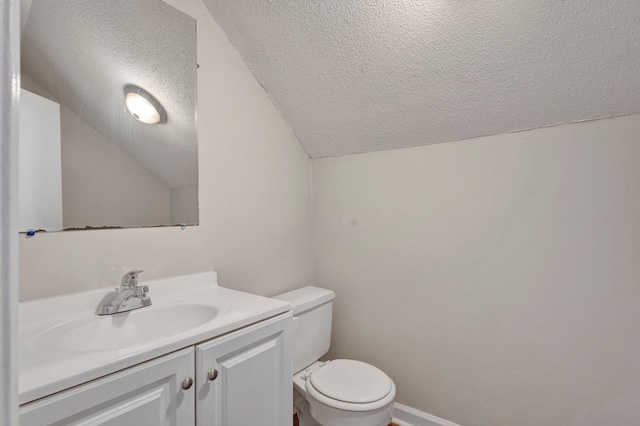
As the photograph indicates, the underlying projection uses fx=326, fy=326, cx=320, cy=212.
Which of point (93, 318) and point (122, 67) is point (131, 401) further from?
point (122, 67)

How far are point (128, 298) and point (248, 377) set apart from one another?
486 mm

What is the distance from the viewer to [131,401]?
0.75 metres

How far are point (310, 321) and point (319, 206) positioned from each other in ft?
2.27

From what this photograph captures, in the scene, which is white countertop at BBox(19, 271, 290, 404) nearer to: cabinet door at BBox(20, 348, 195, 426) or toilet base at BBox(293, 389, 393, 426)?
cabinet door at BBox(20, 348, 195, 426)

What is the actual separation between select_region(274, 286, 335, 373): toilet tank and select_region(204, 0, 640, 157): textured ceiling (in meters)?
0.86

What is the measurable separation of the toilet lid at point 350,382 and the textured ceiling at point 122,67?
105cm

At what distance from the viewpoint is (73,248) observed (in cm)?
108

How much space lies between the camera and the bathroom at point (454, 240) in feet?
3.87

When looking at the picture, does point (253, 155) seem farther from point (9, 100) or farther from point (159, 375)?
point (9, 100)

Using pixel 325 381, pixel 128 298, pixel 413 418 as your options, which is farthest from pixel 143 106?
pixel 413 418

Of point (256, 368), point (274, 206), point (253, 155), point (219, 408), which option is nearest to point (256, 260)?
point (274, 206)

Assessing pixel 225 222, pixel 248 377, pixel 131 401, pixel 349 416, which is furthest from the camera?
pixel 225 222

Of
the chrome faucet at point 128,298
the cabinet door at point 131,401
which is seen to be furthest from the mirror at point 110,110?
the cabinet door at point 131,401

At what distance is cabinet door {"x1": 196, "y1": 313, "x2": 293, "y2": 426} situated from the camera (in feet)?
2.93
